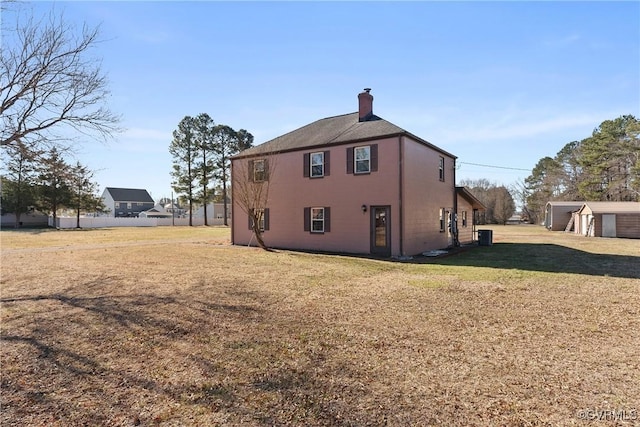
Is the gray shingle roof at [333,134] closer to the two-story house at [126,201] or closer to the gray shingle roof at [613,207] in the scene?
the gray shingle roof at [613,207]

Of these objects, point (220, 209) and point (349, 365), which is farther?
A: point (220, 209)

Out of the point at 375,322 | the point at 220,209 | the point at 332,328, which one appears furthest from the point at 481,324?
the point at 220,209

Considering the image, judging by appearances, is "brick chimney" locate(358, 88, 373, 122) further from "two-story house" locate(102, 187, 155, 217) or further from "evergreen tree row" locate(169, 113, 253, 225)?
"two-story house" locate(102, 187, 155, 217)

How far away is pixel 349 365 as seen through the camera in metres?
3.84

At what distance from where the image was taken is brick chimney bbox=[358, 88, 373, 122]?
16312 mm

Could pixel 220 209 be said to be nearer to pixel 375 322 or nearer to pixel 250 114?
pixel 250 114

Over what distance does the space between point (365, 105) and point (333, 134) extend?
88.9 inches

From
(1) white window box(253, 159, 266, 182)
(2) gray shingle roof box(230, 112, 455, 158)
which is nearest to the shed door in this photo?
(2) gray shingle roof box(230, 112, 455, 158)

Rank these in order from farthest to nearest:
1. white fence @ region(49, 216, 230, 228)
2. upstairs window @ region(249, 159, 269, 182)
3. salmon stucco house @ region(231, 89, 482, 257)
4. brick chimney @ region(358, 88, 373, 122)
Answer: white fence @ region(49, 216, 230, 228) < upstairs window @ region(249, 159, 269, 182) < brick chimney @ region(358, 88, 373, 122) < salmon stucco house @ region(231, 89, 482, 257)

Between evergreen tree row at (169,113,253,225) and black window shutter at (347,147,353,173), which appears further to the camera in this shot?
evergreen tree row at (169,113,253,225)

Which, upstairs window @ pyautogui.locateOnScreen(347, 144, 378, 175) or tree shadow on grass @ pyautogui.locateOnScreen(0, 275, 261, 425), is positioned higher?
upstairs window @ pyautogui.locateOnScreen(347, 144, 378, 175)

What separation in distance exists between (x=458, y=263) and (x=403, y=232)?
2.35m

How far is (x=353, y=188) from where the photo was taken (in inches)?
572

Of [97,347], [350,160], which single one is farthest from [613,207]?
[97,347]
